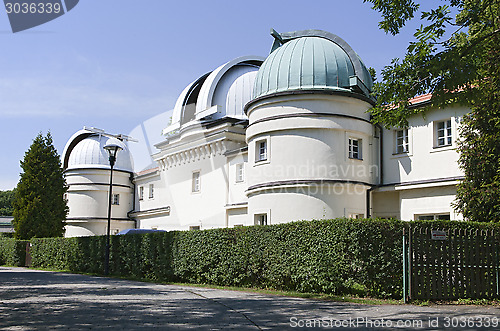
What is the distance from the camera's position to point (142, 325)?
8898mm

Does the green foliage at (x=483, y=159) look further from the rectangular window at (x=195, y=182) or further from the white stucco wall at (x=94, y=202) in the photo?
the white stucco wall at (x=94, y=202)

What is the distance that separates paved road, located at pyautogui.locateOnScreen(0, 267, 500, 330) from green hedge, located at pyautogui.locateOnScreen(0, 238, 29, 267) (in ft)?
66.1

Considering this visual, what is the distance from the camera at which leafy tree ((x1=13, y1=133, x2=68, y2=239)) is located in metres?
33.4

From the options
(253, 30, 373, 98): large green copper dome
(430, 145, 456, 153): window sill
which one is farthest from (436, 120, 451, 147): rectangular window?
(253, 30, 373, 98): large green copper dome

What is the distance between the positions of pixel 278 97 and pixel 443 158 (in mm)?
6890

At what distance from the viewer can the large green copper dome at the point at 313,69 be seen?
21984mm

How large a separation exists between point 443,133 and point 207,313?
44.7ft

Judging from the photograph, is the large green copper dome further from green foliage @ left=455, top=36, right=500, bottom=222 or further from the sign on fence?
the sign on fence

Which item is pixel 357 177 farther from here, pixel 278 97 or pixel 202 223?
pixel 202 223

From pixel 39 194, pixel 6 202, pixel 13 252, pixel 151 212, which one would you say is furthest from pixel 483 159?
pixel 6 202

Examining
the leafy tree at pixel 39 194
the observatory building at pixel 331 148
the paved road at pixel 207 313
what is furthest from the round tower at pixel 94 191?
the paved road at pixel 207 313

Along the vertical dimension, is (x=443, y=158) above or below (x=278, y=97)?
below

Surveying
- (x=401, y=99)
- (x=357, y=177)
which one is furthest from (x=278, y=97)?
(x=401, y=99)

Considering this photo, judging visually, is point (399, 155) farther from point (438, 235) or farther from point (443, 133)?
point (438, 235)
